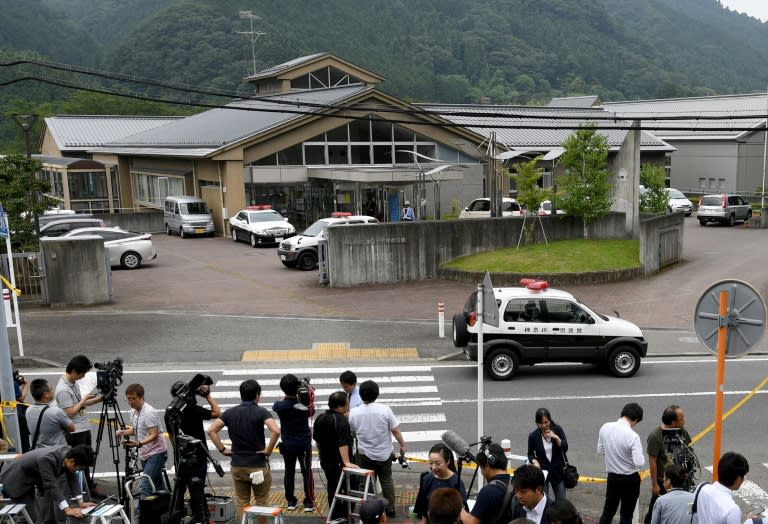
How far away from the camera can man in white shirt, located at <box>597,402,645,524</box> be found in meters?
8.27

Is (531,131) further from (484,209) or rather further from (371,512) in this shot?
(371,512)

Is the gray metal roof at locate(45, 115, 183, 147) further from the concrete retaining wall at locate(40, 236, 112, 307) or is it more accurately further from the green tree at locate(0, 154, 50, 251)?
the concrete retaining wall at locate(40, 236, 112, 307)

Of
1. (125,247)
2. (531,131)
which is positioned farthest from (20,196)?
(531,131)

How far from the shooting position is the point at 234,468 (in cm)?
864

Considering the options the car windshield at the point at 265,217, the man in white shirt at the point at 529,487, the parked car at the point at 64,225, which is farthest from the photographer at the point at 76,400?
the car windshield at the point at 265,217

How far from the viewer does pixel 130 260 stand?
2894cm

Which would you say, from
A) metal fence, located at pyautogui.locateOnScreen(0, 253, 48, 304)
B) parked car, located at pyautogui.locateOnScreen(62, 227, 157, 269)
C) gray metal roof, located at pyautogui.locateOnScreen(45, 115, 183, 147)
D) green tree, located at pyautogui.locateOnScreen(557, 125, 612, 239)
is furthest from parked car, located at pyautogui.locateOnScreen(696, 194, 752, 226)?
gray metal roof, located at pyautogui.locateOnScreen(45, 115, 183, 147)

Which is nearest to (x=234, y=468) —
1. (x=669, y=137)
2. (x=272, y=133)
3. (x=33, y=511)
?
(x=33, y=511)

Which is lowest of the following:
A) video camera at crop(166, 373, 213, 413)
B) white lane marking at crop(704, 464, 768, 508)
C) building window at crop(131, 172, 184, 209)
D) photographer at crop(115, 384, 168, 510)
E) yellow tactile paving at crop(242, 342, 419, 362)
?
white lane marking at crop(704, 464, 768, 508)

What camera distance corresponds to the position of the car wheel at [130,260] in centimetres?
2880

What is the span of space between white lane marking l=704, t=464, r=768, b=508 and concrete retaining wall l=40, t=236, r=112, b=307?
18.0 m

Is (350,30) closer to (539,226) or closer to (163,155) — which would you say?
(163,155)

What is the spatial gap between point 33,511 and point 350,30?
117 metres

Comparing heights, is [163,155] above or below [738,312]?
above
